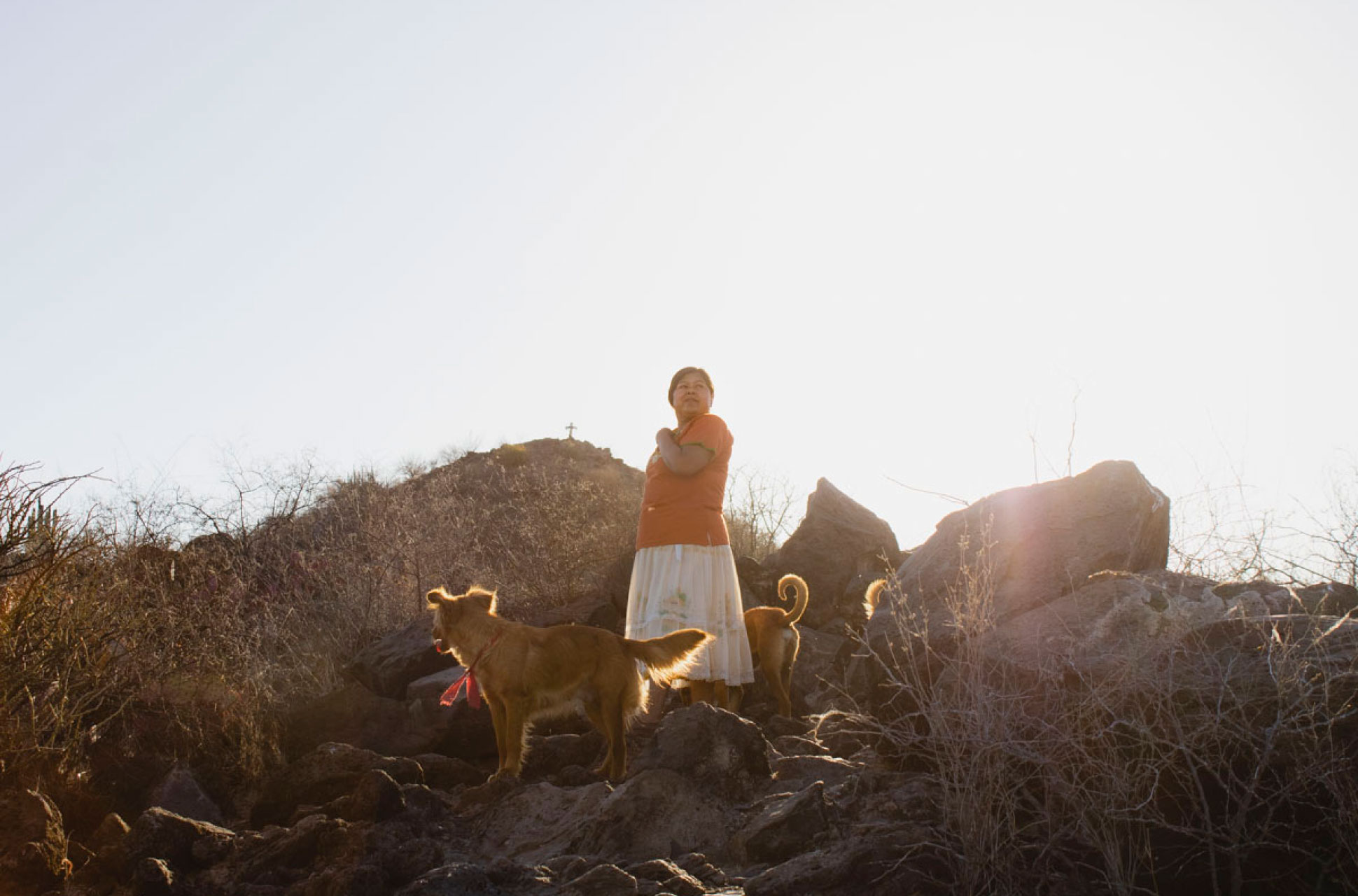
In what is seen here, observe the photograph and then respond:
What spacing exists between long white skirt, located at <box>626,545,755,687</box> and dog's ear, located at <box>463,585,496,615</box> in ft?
3.11

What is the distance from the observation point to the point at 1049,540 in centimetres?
630

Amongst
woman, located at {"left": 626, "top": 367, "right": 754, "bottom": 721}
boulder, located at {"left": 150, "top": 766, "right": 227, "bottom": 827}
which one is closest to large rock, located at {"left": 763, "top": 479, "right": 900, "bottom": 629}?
woman, located at {"left": 626, "top": 367, "right": 754, "bottom": 721}

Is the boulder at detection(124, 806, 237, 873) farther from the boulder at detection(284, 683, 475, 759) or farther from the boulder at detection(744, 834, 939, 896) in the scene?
the boulder at detection(744, 834, 939, 896)

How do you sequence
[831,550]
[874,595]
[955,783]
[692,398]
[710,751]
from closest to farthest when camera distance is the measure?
→ [955,783] < [710,751] < [692,398] < [874,595] < [831,550]

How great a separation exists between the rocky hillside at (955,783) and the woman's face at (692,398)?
1.82 m

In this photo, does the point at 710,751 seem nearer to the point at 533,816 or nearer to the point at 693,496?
the point at 533,816

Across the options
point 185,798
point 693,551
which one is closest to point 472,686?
point 693,551

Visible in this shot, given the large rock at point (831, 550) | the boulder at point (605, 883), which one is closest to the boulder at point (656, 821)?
the boulder at point (605, 883)

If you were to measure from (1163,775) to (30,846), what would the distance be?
17.4 ft

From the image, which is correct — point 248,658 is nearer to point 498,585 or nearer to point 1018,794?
point 498,585

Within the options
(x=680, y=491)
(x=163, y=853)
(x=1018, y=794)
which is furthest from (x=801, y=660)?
(x=163, y=853)

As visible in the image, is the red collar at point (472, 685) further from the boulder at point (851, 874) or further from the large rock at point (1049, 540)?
the boulder at point (851, 874)

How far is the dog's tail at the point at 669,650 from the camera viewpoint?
6.16 metres

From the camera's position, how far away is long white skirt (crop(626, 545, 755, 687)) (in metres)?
6.56
